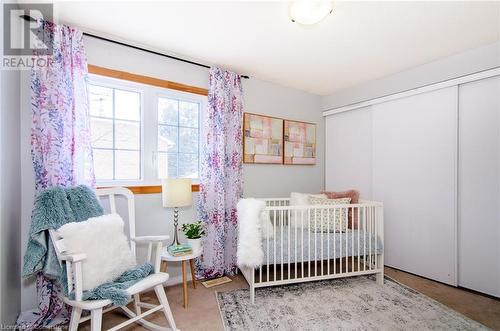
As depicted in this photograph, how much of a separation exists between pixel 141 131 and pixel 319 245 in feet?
6.87

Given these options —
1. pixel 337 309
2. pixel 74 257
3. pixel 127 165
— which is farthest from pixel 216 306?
pixel 127 165

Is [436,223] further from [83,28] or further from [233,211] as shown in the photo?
[83,28]

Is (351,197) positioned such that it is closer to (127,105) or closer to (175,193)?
(175,193)

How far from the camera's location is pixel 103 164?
225 cm

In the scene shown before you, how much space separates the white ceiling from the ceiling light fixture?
11 centimetres

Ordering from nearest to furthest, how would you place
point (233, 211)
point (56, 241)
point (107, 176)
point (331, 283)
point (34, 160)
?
point (56, 241) → point (34, 160) → point (107, 176) → point (331, 283) → point (233, 211)

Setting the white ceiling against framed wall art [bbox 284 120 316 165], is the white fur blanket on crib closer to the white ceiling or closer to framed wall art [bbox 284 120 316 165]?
framed wall art [bbox 284 120 316 165]

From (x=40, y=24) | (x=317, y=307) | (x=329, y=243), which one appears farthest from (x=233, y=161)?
(x=40, y=24)

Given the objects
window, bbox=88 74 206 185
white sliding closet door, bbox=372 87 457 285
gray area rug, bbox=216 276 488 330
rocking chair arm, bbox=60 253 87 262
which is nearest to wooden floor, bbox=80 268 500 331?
gray area rug, bbox=216 276 488 330

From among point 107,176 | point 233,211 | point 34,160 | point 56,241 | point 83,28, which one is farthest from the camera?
point 233,211

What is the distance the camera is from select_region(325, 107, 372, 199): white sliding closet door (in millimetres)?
3324

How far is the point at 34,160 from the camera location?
1.81 metres

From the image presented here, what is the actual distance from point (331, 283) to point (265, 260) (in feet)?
2.93
